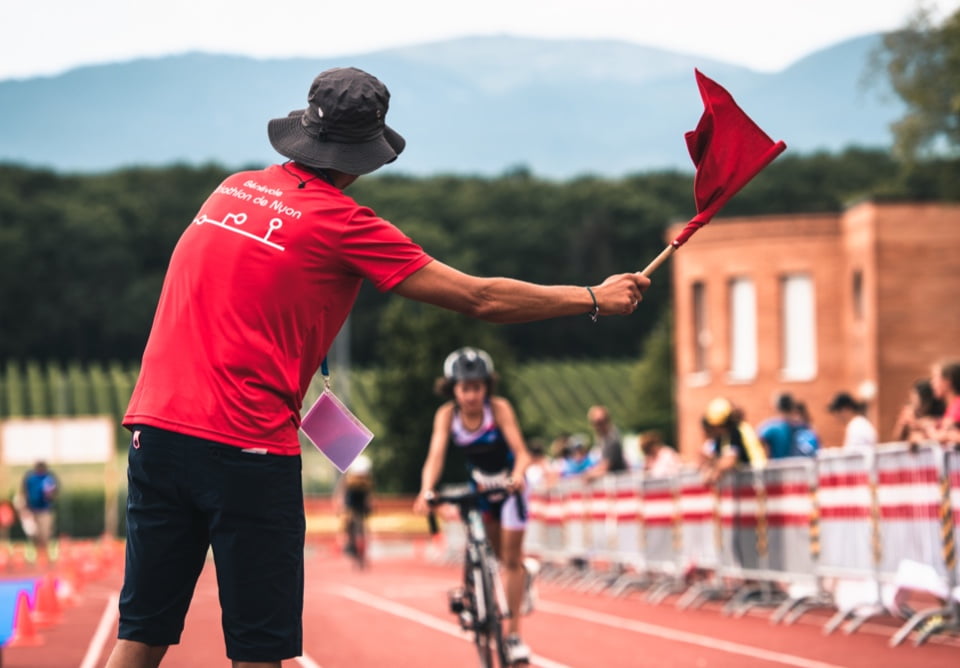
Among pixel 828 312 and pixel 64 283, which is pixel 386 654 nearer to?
pixel 828 312

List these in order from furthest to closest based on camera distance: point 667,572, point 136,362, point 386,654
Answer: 1. point 136,362
2. point 667,572
3. point 386,654

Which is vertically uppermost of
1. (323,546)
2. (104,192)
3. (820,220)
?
(104,192)

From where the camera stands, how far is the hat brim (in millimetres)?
5426

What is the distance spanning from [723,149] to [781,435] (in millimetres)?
12906

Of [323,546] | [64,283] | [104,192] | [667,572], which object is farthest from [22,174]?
[667,572]

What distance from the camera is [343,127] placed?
545 cm

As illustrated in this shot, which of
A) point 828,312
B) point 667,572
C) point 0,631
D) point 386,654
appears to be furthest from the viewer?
point 828,312

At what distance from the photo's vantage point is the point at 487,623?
10328 millimetres

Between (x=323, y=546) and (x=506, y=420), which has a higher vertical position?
(x=506, y=420)

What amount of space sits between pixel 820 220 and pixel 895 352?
5913 millimetres

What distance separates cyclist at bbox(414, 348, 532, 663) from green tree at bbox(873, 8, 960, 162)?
180 feet

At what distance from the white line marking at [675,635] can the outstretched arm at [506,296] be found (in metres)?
6.92

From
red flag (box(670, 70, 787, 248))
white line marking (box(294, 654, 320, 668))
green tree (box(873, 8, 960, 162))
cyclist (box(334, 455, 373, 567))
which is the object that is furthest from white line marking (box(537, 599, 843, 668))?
green tree (box(873, 8, 960, 162))

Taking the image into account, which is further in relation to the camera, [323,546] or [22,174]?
[22,174]
